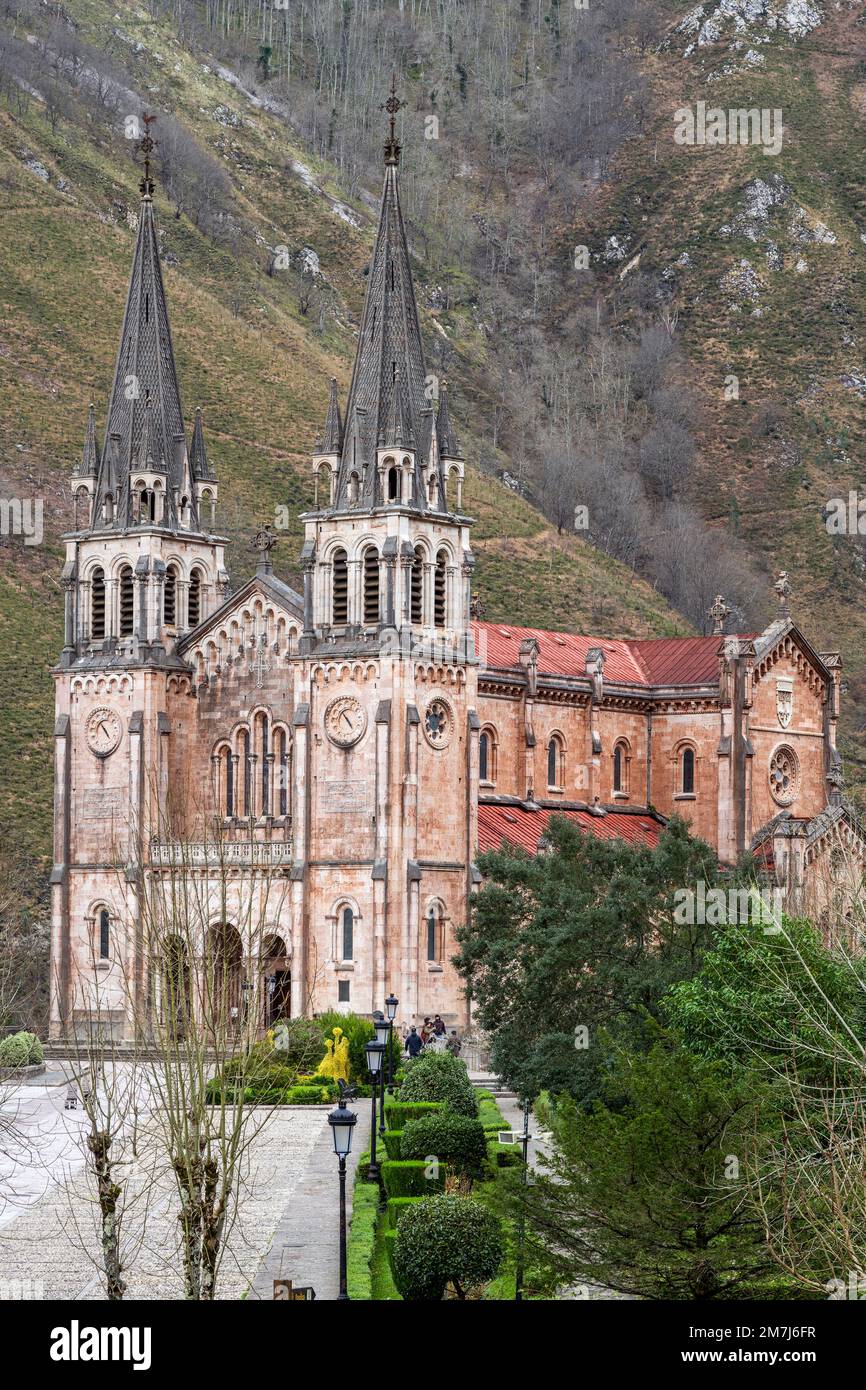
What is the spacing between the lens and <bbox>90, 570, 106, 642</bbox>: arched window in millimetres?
77438

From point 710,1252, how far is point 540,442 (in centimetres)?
14089

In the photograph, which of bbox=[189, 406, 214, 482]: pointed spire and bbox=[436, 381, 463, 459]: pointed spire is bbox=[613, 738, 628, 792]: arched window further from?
bbox=[189, 406, 214, 482]: pointed spire

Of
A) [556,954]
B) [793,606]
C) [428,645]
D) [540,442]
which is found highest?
[540,442]

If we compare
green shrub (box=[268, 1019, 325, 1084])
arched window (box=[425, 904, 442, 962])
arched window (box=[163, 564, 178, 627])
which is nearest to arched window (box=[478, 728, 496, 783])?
arched window (box=[425, 904, 442, 962])

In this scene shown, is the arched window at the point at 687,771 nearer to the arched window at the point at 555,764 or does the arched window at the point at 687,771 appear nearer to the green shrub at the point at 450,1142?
the arched window at the point at 555,764

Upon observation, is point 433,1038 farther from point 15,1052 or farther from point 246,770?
point 246,770

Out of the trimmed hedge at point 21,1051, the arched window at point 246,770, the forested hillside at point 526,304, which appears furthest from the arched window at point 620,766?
the trimmed hedge at point 21,1051

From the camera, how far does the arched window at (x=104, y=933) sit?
74750mm

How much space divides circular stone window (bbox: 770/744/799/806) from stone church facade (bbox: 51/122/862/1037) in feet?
0.49

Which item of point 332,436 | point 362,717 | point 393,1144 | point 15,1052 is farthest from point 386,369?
point 393,1144

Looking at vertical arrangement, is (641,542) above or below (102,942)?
above
